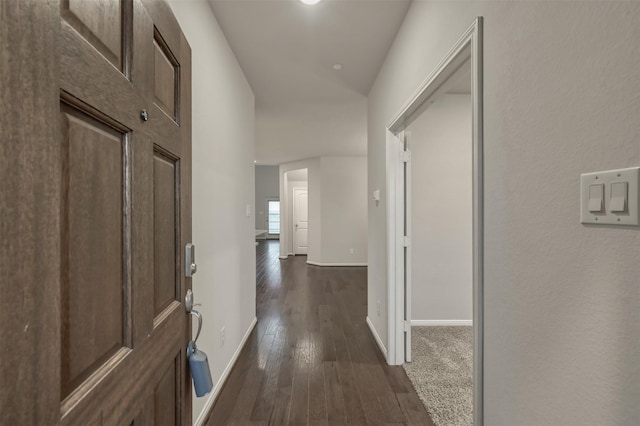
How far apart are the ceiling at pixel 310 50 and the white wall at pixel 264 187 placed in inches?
328

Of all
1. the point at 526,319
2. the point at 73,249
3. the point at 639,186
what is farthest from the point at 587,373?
the point at 73,249

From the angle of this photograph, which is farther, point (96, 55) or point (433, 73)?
point (433, 73)

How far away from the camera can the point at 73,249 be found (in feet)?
1.78

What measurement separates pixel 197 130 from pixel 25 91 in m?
1.37

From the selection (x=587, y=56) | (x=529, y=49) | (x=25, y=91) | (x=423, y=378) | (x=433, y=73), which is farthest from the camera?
(x=423, y=378)

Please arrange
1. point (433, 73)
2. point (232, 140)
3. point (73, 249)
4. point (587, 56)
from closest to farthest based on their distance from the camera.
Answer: point (73, 249) → point (587, 56) → point (433, 73) → point (232, 140)

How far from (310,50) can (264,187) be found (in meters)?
10.6

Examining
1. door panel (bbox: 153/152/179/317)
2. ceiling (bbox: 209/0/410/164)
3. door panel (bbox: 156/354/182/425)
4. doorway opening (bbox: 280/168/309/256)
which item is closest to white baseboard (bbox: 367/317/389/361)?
door panel (bbox: 156/354/182/425)

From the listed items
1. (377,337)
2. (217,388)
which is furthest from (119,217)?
(377,337)

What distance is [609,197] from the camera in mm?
665

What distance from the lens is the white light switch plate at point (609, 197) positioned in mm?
618

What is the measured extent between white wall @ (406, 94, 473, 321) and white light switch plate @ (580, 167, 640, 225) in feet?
8.64

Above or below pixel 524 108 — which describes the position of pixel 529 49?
above

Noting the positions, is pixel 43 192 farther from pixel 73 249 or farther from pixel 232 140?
pixel 232 140
